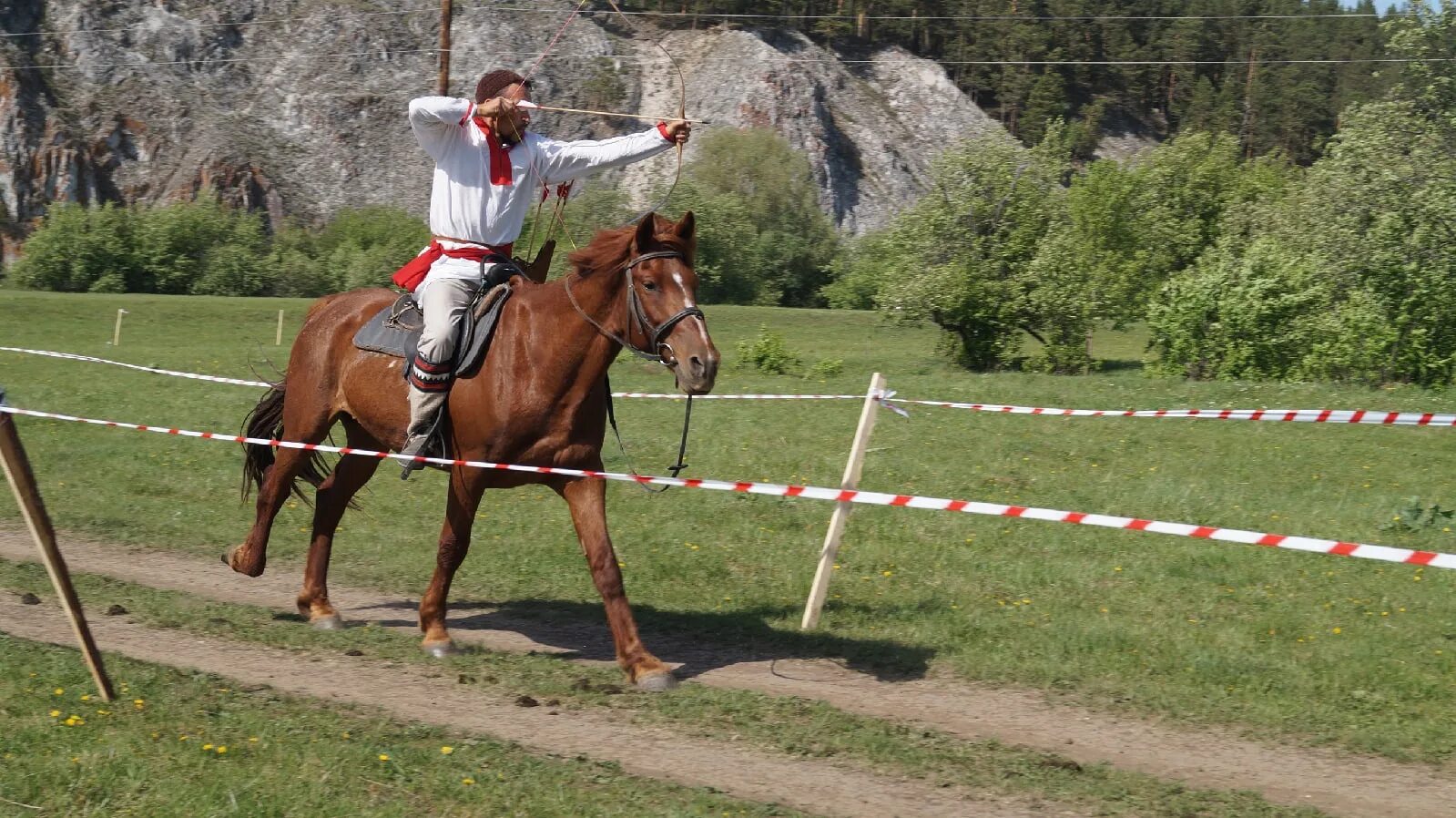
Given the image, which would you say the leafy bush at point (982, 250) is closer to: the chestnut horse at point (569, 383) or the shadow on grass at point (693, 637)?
the shadow on grass at point (693, 637)

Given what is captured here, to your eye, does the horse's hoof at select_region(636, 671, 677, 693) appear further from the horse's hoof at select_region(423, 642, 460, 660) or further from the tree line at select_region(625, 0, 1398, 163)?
the tree line at select_region(625, 0, 1398, 163)

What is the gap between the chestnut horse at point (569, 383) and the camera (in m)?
7.34

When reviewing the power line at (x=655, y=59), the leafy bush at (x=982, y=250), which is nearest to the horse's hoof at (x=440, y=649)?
the leafy bush at (x=982, y=250)

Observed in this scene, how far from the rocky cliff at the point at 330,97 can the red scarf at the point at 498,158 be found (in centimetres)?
7091

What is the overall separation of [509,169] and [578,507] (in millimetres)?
2158

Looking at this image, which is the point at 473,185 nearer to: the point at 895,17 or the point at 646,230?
the point at 646,230

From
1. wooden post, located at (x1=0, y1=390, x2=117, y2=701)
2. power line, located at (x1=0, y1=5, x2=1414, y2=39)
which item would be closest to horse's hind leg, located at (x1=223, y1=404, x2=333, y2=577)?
wooden post, located at (x1=0, y1=390, x2=117, y2=701)

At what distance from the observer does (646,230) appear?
7.41 m

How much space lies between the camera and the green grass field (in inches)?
312

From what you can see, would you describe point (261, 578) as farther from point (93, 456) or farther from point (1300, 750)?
point (1300, 750)

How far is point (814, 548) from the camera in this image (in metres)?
11.2

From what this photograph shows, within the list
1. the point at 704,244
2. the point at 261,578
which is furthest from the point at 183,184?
the point at 261,578

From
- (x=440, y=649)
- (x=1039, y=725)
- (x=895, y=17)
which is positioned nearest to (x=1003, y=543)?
(x=1039, y=725)

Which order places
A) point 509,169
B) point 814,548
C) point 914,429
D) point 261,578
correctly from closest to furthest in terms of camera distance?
1. point 509,169
2. point 261,578
3. point 814,548
4. point 914,429
